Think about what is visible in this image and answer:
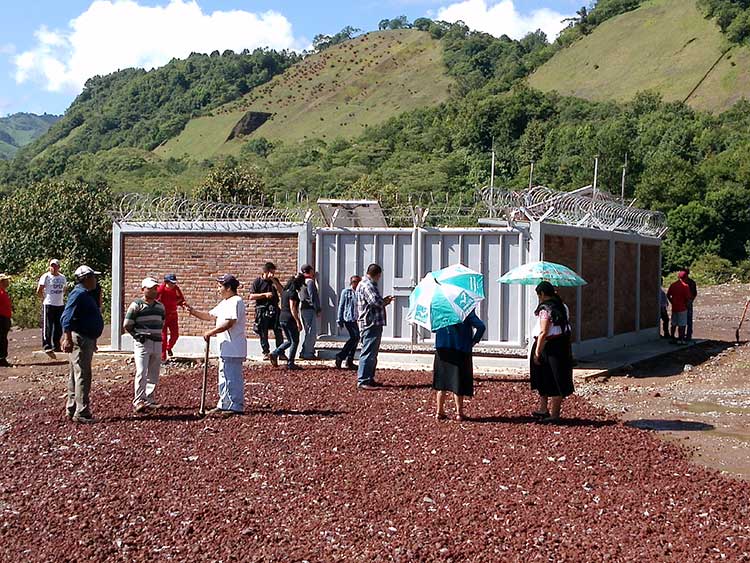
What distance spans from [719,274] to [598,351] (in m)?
32.9

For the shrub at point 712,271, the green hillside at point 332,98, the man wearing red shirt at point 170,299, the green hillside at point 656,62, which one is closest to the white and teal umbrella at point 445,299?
the man wearing red shirt at point 170,299

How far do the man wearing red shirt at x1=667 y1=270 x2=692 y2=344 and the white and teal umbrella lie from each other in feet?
32.6

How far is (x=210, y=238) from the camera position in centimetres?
1672

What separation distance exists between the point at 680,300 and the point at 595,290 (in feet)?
10.9

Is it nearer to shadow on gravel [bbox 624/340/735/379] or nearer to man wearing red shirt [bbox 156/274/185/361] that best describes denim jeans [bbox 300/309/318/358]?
man wearing red shirt [bbox 156/274/185/361]

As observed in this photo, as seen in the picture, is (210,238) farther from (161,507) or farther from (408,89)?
(408,89)

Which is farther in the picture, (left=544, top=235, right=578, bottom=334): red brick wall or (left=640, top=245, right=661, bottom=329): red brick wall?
(left=640, top=245, right=661, bottom=329): red brick wall

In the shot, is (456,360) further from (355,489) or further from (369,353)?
(355,489)

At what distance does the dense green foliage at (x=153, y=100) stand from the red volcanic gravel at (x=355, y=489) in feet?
462

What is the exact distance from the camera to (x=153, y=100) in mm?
172125

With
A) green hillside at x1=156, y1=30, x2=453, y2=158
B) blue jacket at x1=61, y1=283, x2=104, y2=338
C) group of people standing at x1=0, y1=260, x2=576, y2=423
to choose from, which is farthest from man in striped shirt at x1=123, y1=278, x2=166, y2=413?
green hillside at x1=156, y1=30, x2=453, y2=158

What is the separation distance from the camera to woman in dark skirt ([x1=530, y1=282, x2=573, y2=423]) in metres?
10.1

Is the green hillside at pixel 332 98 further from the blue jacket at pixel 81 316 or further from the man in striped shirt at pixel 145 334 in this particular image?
the blue jacket at pixel 81 316

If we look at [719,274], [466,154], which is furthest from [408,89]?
[719,274]
